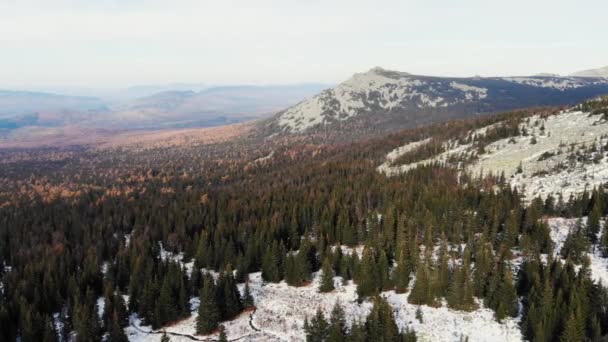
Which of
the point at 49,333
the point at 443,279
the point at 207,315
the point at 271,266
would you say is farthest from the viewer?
the point at 271,266

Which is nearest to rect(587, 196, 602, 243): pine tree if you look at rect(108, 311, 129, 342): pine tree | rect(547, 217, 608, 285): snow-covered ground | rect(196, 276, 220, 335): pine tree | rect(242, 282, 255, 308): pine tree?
rect(547, 217, 608, 285): snow-covered ground

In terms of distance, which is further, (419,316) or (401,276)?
(401,276)

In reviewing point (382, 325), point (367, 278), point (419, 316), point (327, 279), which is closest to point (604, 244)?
point (419, 316)

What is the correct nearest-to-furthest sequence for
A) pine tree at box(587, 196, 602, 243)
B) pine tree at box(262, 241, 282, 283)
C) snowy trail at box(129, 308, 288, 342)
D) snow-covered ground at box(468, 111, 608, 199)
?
1. snowy trail at box(129, 308, 288, 342)
2. pine tree at box(587, 196, 602, 243)
3. pine tree at box(262, 241, 282, 283)
4. snow-covered ground at box(468, 111, 608, 199)

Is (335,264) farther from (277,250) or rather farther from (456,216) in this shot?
(456,216)

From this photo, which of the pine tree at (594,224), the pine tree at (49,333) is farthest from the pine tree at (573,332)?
the pine tree at (49,333)

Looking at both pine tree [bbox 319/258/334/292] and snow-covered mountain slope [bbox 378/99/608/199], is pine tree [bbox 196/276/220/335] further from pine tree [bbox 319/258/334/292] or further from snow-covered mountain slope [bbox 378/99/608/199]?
snow-covered mountain slope [bbox 378/99/608/199]

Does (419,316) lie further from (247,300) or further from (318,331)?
(247,300)
